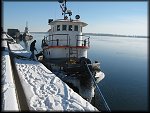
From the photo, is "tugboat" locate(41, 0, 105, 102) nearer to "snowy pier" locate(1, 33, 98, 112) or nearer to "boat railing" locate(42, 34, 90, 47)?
"boat railing" locate(42, 34, 90, 47)

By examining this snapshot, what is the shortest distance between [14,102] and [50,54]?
13.1 meters

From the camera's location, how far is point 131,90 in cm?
2469

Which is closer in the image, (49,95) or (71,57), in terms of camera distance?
(49,95)

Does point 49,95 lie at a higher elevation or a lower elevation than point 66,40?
lower

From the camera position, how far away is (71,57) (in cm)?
1980

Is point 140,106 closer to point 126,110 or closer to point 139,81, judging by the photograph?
point 126,110

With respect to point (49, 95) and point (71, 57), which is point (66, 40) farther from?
point (49, 95)

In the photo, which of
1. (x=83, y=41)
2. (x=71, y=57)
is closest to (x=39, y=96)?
(x=71, y=57)

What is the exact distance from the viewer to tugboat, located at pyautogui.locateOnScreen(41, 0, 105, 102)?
55.3 ft


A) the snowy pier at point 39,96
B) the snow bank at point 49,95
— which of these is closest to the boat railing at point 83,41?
the snow bank at point 49,95

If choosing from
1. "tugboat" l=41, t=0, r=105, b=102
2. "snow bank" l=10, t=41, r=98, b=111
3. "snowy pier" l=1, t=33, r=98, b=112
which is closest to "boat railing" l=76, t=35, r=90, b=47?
"tugboat" l=41, t=0, r=105, b=102

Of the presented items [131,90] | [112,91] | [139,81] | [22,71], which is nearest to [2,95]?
[22,71]

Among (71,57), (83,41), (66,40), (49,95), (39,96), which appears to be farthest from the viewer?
(83,41)

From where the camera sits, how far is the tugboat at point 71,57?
1686 cm
